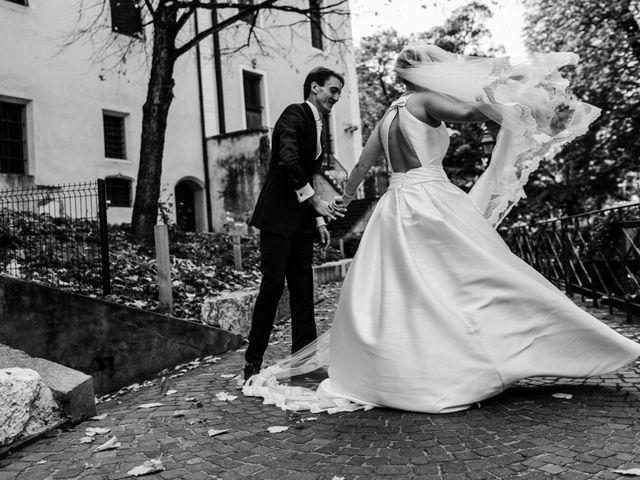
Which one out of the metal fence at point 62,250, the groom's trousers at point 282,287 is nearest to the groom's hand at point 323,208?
the groom's trousers at point 282,287

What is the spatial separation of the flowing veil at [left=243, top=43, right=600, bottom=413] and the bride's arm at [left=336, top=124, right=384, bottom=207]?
0.51m

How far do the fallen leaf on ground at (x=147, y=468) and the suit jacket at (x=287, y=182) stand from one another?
1.90m

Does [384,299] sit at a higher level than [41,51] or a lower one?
lower

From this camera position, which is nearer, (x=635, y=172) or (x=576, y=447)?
(x=576, y=447)

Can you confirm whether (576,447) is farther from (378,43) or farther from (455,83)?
(378,43)

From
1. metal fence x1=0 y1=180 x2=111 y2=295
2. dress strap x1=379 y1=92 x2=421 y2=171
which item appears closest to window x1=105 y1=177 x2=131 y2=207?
metal fence x1=0 y1=180 x2=111 y2=295

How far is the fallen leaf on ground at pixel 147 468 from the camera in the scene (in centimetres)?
287

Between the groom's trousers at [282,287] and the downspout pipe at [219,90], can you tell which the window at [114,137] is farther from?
the groom's trousers at [282,287]

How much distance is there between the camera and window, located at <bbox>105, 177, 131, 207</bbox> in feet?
49.4

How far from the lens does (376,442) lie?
305 cm

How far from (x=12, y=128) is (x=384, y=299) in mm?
12277

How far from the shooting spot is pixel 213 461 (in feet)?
9.85

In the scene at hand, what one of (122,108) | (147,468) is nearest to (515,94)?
(147,468)

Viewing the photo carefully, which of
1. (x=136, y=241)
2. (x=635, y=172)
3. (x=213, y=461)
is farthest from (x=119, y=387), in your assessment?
(x=635, y=172)
